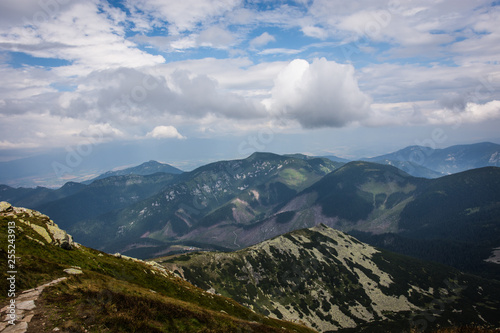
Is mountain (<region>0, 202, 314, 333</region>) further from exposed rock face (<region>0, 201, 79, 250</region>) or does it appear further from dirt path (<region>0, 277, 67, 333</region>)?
exposed rock face (<region>0, 201, 79, 250</region>)

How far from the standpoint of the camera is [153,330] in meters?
25.9

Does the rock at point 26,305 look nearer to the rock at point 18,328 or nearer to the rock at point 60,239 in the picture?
the rock at point 18,328

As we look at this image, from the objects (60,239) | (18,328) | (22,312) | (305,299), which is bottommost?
(305,299)

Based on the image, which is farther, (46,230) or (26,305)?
(46,230)

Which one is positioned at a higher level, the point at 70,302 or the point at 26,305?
the point at 26,305

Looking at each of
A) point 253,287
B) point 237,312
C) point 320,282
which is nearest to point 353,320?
point 320,282

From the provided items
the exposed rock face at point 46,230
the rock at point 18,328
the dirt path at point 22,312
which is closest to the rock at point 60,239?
the exposed rock face at point 46,230

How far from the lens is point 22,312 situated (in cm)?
2330

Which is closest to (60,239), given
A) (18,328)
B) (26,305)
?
(26,305)

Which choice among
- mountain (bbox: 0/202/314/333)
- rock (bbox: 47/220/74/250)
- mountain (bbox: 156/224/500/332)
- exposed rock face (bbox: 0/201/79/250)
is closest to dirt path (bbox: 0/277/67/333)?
mountain (bbox: 0/202/314/333)

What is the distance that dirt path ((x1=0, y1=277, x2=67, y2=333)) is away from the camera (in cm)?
2100

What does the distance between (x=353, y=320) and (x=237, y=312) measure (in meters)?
145

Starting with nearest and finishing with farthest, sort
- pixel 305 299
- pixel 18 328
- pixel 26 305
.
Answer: pixel 18 328
pixel 26 305
pixel 305 299

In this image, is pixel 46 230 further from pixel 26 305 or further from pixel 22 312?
pixel 22 312
